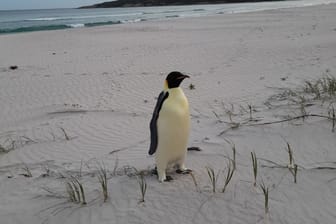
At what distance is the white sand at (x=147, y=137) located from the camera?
3014mm

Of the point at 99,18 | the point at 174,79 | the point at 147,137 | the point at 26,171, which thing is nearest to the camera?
the point at 174,79

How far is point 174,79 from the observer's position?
3.33 m

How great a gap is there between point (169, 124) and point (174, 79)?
372 millimetres

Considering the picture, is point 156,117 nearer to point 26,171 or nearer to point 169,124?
point 169,124

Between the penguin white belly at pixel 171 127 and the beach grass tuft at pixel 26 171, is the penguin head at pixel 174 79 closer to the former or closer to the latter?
the penguin white belly at pixel 171 127

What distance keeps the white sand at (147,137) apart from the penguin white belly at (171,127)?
0.75 feet

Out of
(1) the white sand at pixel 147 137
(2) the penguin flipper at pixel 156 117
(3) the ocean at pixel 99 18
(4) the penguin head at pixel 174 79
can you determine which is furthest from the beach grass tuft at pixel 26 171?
(3) the ocean at pixel 99 18

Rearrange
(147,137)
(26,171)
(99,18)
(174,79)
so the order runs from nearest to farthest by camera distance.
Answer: (174,79) < (26,171) < (147,137) < (99,18)

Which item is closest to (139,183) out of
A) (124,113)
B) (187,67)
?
(124,113)

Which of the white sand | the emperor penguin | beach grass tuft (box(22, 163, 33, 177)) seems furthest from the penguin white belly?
beach grass tuft (box(22, 163, 33, 177))

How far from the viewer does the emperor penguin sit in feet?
10.9

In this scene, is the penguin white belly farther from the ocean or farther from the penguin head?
the ocean

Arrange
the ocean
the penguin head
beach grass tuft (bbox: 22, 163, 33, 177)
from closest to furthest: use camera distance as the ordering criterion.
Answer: the penguin head < beach grass tuft (bbox: 22, 163, 33, 177) < the ocean

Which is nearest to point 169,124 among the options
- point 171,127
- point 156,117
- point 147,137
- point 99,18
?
point 171,127
